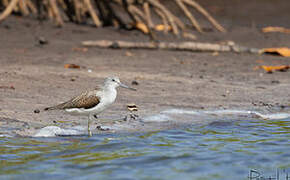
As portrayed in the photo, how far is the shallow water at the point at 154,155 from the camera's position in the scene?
15.8ft

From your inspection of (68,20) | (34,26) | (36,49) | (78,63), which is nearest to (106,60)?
(78,63)

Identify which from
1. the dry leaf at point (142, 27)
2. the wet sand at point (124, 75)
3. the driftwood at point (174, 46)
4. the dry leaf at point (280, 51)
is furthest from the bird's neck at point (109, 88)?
the dry leaf at point (142, 27)

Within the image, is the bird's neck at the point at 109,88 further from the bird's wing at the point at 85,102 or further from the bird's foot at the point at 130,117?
the bird's foot at the point at 130,117

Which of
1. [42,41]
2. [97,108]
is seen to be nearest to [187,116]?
[97,108]

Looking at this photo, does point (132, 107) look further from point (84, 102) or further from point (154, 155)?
point (154, 155)

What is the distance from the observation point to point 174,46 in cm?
1170

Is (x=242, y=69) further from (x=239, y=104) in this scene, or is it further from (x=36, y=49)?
(x=36, y=49)

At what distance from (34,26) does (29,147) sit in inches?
311

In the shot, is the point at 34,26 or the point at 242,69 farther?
the point at 34,26

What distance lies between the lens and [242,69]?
403 inches

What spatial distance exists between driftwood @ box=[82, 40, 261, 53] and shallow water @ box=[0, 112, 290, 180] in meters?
5.26

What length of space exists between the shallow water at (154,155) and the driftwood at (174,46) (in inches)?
207

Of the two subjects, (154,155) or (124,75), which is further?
(124,75)

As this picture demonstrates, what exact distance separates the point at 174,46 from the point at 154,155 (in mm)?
6505
